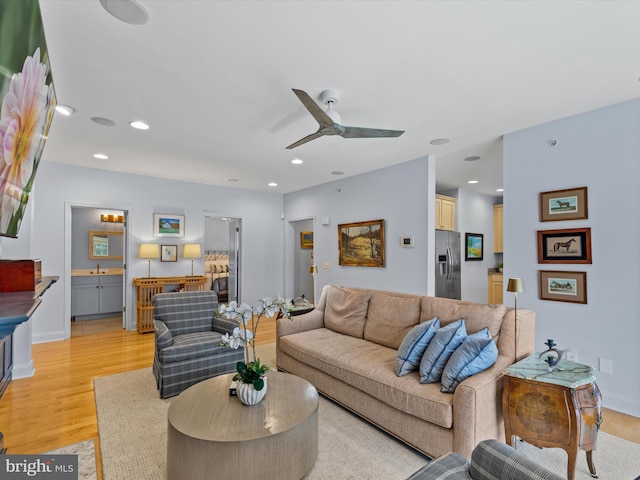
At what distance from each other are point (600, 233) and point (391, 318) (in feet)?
6.53

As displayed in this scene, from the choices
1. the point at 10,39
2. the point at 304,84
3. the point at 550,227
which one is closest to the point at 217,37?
the point at 304,84

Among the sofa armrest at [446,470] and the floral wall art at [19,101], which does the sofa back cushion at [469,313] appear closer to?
the sofa armrest at [446,470]

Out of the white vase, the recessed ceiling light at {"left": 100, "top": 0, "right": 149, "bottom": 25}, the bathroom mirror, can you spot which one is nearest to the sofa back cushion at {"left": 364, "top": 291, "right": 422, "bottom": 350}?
the white vase

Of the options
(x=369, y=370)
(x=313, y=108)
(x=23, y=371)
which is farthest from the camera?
(x=23, y=371)

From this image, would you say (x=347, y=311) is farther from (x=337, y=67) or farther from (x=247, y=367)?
(x=337, y=67)

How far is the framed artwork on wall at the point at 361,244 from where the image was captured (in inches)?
195

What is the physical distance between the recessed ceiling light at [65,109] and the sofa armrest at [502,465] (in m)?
3.85

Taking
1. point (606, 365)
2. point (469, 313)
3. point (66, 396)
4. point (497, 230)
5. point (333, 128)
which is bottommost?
point (66, 396)

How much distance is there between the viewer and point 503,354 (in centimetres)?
230

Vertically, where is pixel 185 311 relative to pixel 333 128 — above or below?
below

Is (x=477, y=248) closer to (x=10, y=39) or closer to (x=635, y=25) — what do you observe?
(x=635, y=25)

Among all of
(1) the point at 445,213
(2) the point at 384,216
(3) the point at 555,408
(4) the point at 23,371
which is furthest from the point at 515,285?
(4) the point at 23,371

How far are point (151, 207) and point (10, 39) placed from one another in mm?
4906

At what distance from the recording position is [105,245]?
21.2 feet
